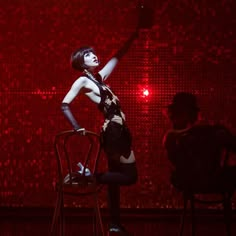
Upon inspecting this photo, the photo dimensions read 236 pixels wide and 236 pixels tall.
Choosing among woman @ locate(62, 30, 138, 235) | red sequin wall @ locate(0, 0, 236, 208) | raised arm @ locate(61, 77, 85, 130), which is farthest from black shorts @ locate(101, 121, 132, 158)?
red sequin wall @ locate(0, 0, 236, 208)

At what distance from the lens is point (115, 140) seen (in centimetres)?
404

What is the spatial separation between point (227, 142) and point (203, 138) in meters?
0.16

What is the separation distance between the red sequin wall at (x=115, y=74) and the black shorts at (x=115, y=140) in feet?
3.25

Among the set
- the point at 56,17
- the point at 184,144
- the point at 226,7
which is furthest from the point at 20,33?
the point at 184,144

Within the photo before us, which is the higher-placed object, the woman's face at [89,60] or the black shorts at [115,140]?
the woman's face at [89,60]

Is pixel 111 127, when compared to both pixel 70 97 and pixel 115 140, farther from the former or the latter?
pixel 70 97

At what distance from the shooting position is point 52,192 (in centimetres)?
517

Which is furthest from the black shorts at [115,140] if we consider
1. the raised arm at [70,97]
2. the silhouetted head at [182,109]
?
the silhouetted head at [182,109]

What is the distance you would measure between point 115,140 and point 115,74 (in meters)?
1.13

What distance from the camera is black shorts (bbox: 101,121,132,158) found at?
13.3ft

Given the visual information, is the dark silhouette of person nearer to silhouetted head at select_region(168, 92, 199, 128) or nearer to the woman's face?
silhouetted head at select_region(168, 92, 199, 128)

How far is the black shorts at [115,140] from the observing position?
4043 millimetres

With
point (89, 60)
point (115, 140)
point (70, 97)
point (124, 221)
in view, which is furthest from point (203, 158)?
point (124, 221)

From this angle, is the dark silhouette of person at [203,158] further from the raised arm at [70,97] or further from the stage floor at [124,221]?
the stage floor at [124,221]
